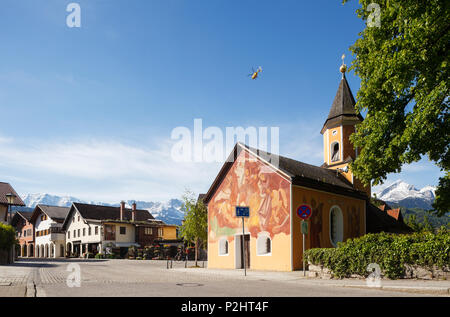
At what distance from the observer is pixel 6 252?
106 feet

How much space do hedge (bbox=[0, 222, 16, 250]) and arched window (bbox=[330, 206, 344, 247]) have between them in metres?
23.5

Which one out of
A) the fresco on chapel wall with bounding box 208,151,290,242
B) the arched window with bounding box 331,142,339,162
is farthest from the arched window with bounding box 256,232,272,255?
the arched window with bounding box 331,142,339,162

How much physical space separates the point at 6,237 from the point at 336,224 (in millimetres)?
24345

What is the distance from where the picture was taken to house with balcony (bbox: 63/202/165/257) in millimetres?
58312

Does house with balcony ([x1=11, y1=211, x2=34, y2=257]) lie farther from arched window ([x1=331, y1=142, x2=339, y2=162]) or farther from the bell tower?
arched window ([x1=331, y1=142, x2=339, y2=162])

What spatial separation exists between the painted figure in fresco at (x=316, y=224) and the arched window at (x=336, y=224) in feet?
7.24

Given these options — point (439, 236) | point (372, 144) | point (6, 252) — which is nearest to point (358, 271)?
point (439, 236)

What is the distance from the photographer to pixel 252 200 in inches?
1054

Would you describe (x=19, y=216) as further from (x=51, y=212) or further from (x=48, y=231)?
(x=48, y=231)

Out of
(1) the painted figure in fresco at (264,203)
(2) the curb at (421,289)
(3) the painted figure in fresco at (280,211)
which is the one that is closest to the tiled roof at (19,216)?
(1) the painted figure in fresco at (264,203)

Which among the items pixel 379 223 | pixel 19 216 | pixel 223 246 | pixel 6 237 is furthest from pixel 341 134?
pixel 19 216
